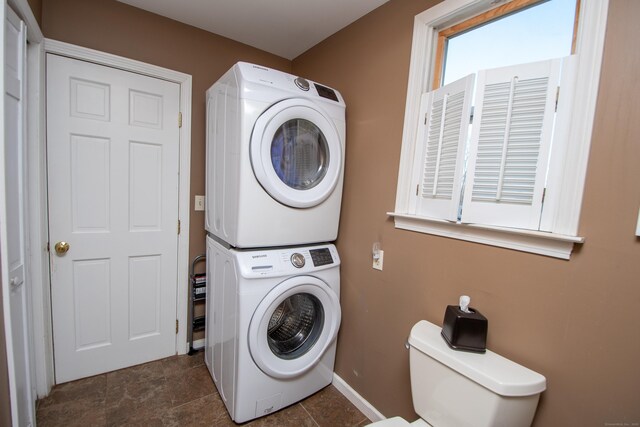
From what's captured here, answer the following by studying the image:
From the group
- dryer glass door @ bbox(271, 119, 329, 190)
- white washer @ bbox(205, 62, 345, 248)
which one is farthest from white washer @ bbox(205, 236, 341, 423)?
dryer glass door @ bbox(271, 119, 329, 190)

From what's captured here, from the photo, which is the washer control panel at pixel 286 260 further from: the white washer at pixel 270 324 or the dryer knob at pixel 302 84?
the dryer knob at pixel 302 84

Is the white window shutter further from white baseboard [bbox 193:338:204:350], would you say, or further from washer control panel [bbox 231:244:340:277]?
white baseboard [bbox 193:338:204:350]

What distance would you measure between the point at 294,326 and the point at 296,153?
110 cm

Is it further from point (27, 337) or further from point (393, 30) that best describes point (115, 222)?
point (393, 30)

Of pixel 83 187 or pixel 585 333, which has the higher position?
pixel 83 187

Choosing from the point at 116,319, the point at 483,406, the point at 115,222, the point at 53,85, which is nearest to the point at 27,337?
the point at 116,319

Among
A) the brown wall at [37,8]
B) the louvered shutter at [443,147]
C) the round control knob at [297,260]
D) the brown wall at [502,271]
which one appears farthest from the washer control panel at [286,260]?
the brown wall at [37,8]

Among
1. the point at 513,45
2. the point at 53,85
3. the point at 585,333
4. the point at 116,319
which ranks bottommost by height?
the point at 116,319

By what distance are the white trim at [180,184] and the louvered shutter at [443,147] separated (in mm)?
1601

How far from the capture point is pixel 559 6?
1069 mm

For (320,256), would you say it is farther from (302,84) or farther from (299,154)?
(302,84)

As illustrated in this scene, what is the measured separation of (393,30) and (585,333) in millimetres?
1632

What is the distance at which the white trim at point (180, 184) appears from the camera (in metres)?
1.61

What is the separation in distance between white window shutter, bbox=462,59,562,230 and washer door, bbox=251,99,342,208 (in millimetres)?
762
